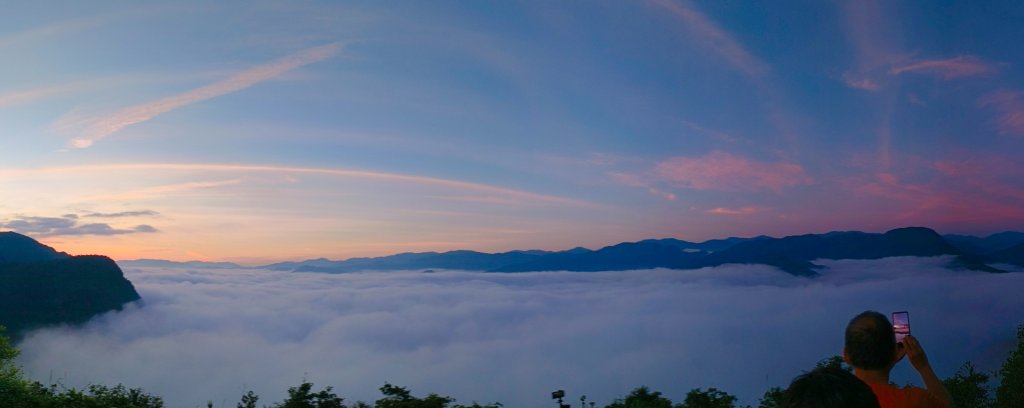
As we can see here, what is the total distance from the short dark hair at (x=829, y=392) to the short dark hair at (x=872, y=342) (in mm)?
1783

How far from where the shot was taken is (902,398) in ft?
13.1

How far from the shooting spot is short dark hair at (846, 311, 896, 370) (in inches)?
157

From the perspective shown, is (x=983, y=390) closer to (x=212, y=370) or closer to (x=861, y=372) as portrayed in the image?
(x=861, y=372)

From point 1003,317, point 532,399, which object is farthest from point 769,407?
point 1003,317

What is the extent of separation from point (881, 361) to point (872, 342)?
0.46ft

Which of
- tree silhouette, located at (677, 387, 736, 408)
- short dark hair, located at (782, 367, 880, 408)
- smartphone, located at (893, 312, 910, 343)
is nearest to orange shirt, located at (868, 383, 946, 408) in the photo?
smartphone, located at (893, 312, 910, 343)

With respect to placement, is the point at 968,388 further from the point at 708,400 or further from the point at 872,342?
the point at 872,342

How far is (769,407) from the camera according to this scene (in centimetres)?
1549

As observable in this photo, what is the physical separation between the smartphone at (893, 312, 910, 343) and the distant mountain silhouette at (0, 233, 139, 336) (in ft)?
564

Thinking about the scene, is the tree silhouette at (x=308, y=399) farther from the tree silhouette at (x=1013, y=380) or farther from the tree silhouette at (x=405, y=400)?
the tree silhouette at (x=1013, y=380)

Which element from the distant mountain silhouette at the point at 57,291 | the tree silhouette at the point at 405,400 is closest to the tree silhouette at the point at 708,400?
the tree silhouette at the point at 405,400

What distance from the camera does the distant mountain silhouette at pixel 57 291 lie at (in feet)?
465

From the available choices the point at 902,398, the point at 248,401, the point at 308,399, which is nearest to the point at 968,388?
the point at 308,399

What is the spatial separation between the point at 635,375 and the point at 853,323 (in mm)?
194644
